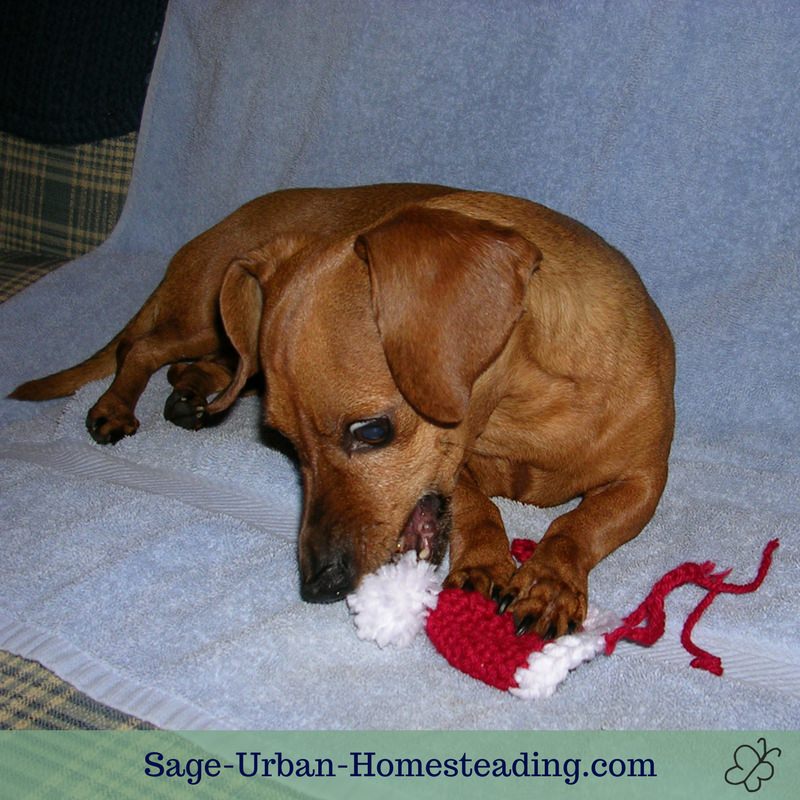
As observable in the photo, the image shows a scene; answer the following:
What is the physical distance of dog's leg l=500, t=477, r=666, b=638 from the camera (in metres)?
2.29

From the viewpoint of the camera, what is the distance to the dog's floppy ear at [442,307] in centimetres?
219

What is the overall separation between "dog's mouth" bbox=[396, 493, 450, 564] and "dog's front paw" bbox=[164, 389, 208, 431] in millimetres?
1162

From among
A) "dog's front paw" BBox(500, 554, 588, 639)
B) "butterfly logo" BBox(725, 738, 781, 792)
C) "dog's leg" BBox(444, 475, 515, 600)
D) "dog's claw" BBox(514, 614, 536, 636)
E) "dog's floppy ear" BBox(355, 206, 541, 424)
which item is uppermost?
"dog's floppy ear" BBox(355, 206, 541, 424)

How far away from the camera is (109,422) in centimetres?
331

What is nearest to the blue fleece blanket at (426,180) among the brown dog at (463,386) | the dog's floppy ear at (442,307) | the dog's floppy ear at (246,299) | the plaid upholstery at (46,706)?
the plaid upholstery at (46,706)

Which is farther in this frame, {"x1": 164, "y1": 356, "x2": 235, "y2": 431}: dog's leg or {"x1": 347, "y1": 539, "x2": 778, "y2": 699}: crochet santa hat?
{"x1": 164, "y1": 356, "x2": 235, "y2": 431}: dog's leg

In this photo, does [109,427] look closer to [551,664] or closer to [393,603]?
[393,603]

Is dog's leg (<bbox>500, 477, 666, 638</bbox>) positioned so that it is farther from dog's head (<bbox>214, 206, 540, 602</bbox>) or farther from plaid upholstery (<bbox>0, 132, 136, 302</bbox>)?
plaid upholstery (<bbox>0, 132, 136, 302</bbox>)

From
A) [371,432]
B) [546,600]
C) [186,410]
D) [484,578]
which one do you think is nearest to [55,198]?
[186,410]

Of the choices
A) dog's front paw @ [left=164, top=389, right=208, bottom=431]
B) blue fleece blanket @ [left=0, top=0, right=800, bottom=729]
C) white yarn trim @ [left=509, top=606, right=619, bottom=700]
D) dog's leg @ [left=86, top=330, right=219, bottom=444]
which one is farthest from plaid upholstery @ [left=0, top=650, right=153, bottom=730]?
dog's front paw @ [left=164, top=389, right=208, bottom=431]

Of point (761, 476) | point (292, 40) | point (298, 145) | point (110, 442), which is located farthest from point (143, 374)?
point (761, 476)

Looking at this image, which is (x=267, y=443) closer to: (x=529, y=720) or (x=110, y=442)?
(x=110, y=442)

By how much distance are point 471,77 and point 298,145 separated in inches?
30.6

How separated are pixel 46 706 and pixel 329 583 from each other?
0.63 m
